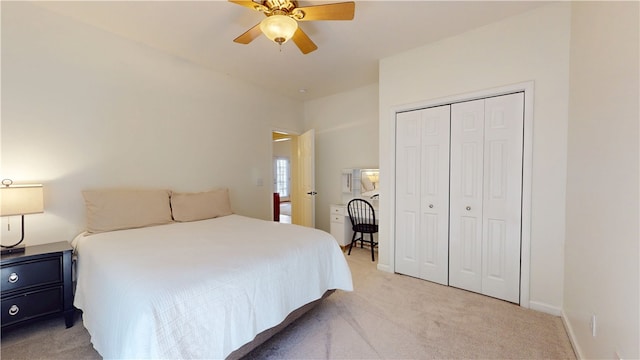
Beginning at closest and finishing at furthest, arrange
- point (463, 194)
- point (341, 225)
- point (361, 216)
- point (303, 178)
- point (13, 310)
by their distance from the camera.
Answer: point (13, 310) → point (463, 194) → point (361, 216) → point (341, 225) → point (303, 178)

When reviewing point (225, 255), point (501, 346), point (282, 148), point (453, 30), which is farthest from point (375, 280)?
point (282, 148)

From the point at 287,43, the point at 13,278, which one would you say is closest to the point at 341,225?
the point at 287,43

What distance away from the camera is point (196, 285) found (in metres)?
1.28

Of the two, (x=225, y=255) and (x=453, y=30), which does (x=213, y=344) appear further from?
(x=453, y=30)

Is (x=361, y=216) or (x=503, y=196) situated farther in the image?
(x=361, y=216)

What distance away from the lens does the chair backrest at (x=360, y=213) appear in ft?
12.7

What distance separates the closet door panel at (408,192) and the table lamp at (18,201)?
3.39m

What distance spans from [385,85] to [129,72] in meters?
2.91

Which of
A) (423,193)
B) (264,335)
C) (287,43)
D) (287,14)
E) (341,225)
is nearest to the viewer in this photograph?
(264,335)

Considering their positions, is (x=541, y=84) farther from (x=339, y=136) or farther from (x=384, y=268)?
(x=339, y=136)

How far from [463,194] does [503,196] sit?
34 cm

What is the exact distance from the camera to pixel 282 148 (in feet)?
33.7

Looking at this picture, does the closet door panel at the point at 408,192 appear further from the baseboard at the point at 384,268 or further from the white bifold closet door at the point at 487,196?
the white bifold closet door at the point at 487,196

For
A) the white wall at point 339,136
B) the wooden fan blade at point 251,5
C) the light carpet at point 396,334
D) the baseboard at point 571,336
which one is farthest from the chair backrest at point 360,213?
the wooden fan blade at point 251,5
